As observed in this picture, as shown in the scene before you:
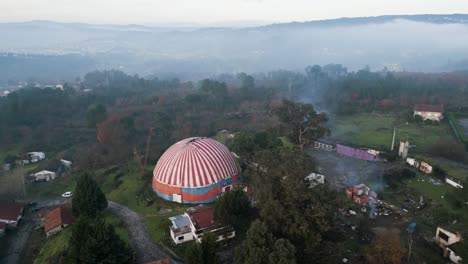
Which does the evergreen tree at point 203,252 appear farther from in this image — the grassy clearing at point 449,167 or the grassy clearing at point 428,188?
the grassy clearing at point 449,167

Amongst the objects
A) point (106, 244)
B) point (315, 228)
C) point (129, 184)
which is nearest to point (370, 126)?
point (129, 184)

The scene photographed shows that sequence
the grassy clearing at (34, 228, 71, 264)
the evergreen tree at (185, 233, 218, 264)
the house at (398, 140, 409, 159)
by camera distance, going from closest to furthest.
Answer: the evergreen tree at (185, 233, 218, 264), the grassy clearing at (34, 228, 71, 264), the house at (398, 140, 409, 159)

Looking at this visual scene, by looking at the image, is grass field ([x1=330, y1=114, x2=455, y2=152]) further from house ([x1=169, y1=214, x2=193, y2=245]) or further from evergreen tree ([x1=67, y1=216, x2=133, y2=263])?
evergreen tree ([x1=67, y1=216, x2=133, y2=263])

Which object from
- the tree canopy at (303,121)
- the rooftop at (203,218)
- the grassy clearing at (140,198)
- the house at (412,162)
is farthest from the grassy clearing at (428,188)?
the grassy clearing at (140,198)

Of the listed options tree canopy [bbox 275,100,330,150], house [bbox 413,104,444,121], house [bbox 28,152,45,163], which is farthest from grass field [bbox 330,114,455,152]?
house [bbox 28,152,45,163]

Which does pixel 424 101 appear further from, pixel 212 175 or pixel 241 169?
pixel 212 175

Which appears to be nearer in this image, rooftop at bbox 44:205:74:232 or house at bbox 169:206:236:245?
house at bbox 169:206:236:245
